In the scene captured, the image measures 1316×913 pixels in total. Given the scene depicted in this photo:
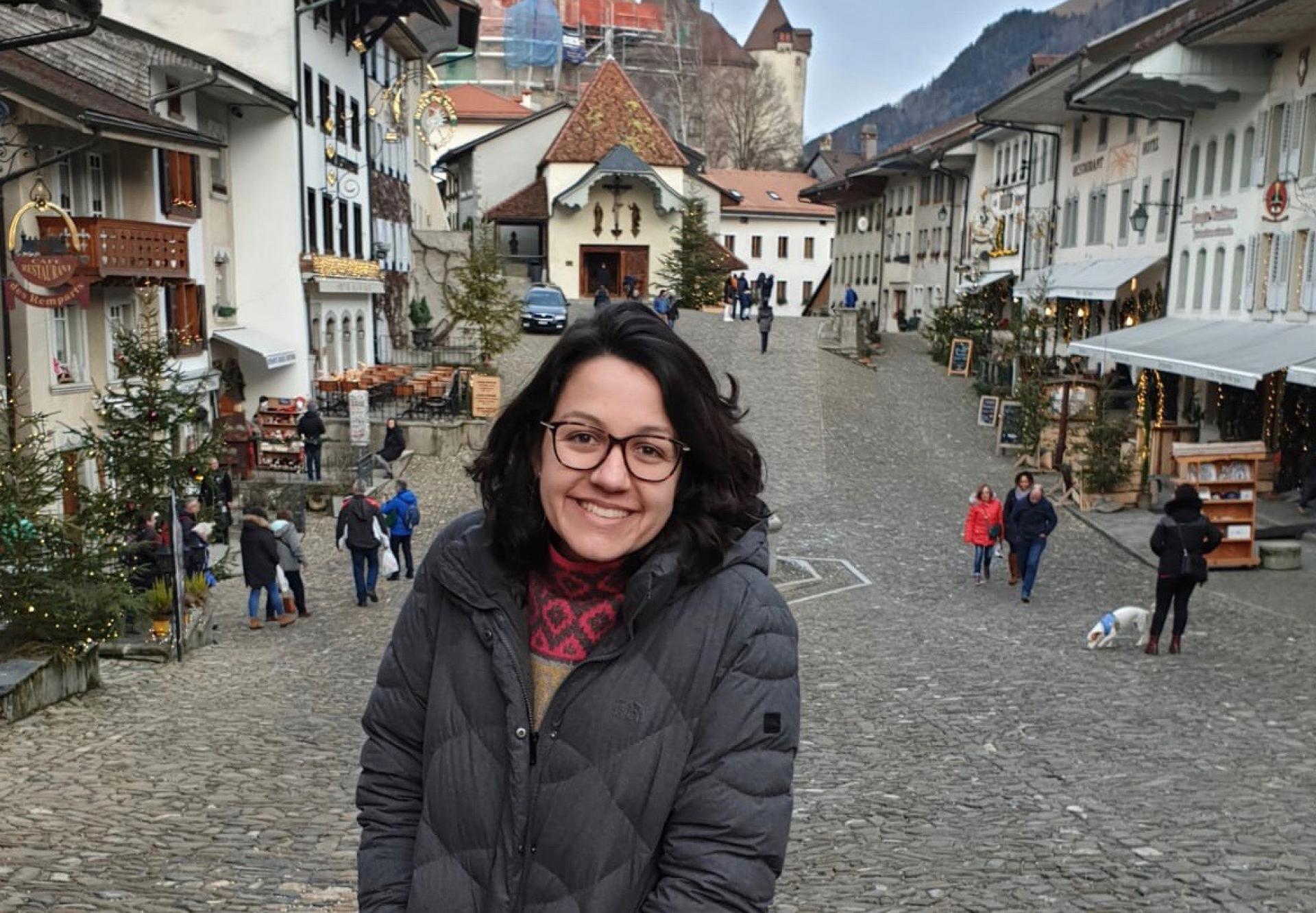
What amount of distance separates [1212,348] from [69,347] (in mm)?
19557

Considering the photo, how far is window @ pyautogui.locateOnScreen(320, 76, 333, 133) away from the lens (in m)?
35.5

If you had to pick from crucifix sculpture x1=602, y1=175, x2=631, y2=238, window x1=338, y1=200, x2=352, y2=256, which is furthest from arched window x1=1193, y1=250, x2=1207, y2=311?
crucifix sculpture x1=602, y1=175, x2=631, y2=238

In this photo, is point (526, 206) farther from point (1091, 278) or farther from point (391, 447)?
point (391, 447)

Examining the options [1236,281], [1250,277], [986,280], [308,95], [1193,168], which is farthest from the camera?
[986,280]

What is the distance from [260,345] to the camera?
32.1 m

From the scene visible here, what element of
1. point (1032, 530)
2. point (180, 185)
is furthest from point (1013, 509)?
point (180, 185)

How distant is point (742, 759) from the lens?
7.97ft

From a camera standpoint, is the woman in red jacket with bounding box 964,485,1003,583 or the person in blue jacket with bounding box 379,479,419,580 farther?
the person in blue jacket with bounding box 379,479,419,580

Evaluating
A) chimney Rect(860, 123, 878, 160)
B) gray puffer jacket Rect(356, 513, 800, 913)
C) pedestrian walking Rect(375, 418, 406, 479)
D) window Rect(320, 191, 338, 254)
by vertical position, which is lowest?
pedestrian walking Rect(375, 418, 406, 479)

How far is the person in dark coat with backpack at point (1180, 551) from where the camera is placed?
40.8 ft

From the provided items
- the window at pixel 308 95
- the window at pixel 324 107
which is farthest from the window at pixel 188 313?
the window at pixel 324 107

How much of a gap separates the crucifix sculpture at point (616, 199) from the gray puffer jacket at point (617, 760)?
61465mm

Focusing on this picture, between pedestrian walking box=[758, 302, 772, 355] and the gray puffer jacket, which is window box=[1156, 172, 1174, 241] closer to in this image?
pedestrian walking box=[758, 302, 772, 355]

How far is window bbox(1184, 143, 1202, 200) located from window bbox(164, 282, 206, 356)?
2079 centimetres
